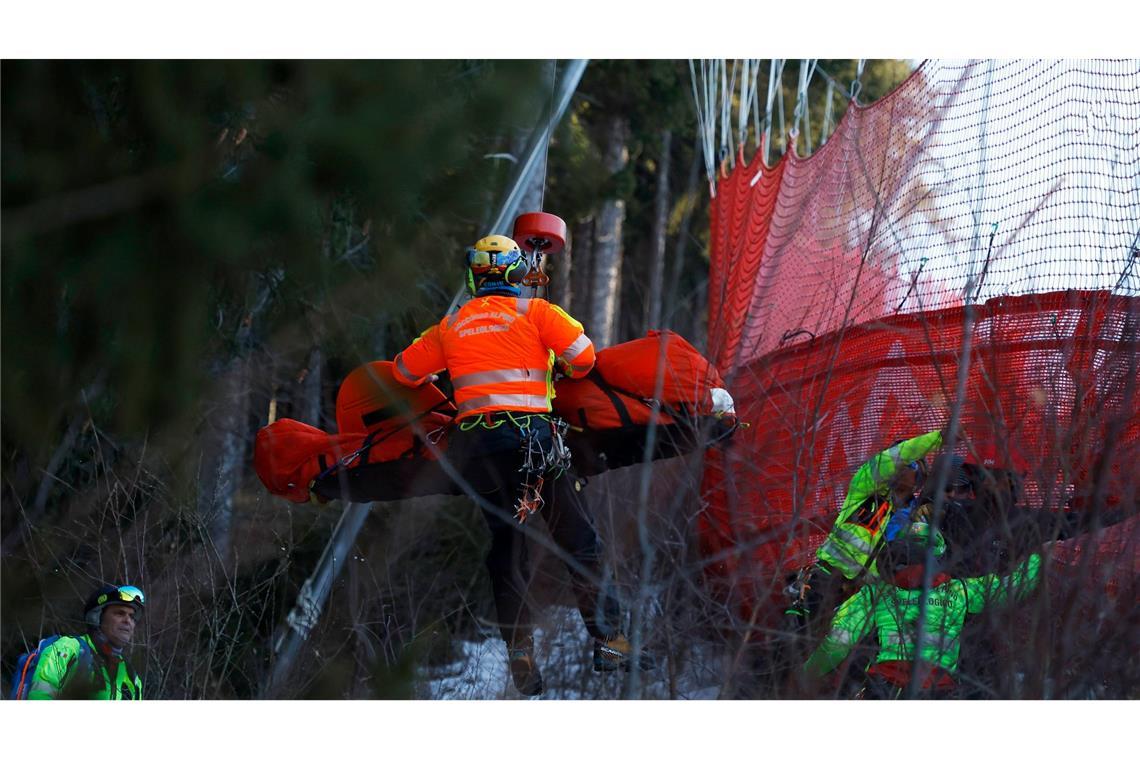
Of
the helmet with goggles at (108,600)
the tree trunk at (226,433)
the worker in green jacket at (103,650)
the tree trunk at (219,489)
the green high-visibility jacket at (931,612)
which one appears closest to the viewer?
the tree trunk at (226,433)

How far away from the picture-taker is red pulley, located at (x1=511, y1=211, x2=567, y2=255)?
18.0 ft

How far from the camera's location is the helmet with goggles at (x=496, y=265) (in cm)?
529

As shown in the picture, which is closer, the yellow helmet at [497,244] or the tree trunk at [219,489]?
the tree trunk at [219,489]

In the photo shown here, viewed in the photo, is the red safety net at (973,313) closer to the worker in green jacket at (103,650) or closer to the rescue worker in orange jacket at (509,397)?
the rescue worker in orange jacket at (509,397)

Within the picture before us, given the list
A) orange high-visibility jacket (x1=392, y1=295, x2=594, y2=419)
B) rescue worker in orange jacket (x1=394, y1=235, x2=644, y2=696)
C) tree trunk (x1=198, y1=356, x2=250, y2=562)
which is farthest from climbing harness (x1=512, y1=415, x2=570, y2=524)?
tree trunk (x1=198, y1=356, x2=250, y2=562)

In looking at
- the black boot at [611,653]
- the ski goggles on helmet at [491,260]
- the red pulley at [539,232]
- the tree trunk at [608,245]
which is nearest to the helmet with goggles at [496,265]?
the ski goggles on helmet at [491,260]

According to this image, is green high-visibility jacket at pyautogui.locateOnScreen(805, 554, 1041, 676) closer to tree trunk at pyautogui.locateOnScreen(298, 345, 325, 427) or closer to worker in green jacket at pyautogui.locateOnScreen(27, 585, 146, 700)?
worker in green jacket at pyautogui.locateOnScreen(27, 585, 146, 700)

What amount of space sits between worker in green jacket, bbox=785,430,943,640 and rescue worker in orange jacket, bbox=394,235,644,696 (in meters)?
1.04

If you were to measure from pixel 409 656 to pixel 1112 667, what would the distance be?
2013mm

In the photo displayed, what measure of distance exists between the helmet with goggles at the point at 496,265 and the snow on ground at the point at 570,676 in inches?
53.7

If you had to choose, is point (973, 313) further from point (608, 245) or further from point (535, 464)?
point (608, 245)

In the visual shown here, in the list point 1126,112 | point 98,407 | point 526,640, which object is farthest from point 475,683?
point 1126,112

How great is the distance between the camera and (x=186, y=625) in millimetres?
5102

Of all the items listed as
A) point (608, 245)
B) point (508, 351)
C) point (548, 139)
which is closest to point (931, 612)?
point (508, 351)
